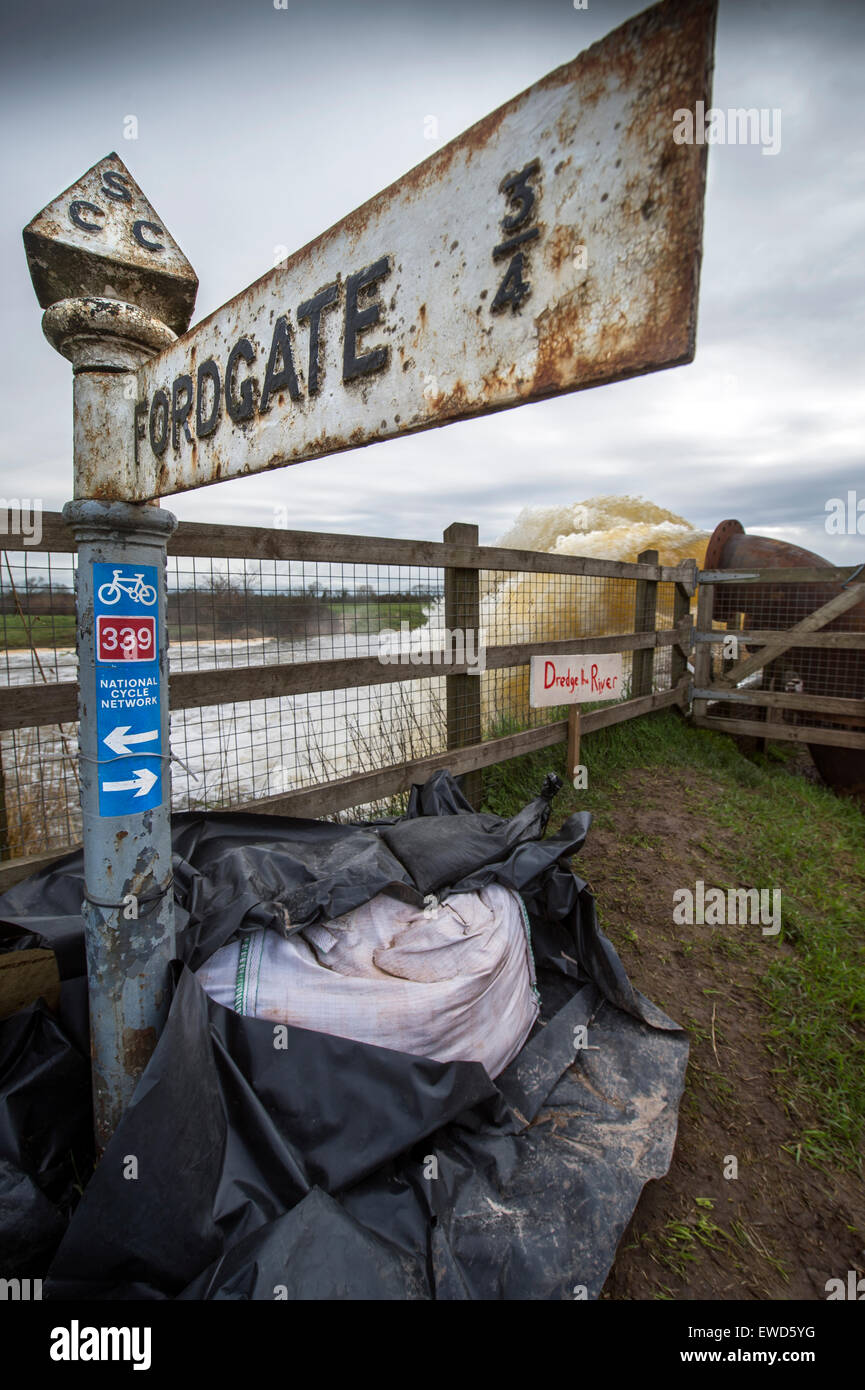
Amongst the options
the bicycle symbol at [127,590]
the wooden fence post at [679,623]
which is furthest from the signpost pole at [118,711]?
the wooden fence post at [679,623]

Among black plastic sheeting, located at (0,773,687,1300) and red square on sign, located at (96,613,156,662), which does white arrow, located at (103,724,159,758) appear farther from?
black plastic sheeting, located at (0,773,687,1300)

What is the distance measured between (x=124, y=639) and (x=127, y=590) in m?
0.09

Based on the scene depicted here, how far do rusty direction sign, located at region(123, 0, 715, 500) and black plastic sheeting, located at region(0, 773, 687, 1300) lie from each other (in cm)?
117

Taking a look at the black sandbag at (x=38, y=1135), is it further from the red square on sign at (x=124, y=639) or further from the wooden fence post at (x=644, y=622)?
the wooden fence post at (x=644, y=622)

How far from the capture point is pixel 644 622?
5.53m

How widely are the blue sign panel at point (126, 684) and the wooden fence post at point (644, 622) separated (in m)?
4.77

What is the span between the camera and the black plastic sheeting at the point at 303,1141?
1189 millimetres

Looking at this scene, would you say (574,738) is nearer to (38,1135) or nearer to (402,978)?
(402,978)

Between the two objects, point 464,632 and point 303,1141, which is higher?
point 464,632

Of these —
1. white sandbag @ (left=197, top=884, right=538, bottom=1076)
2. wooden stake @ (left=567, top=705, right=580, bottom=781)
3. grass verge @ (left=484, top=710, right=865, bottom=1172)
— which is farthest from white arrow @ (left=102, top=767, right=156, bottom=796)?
wooden stake @ (left=567, top=705, right=580, bottom=781)

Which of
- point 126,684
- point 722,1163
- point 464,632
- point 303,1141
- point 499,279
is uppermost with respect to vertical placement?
point 499,279

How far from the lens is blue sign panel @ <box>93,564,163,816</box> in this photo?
46.3 inches

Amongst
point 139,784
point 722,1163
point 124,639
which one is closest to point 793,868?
point 722,1163

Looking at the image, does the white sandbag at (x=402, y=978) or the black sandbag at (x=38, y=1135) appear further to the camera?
the white sandbag at (x=402, y=978)
